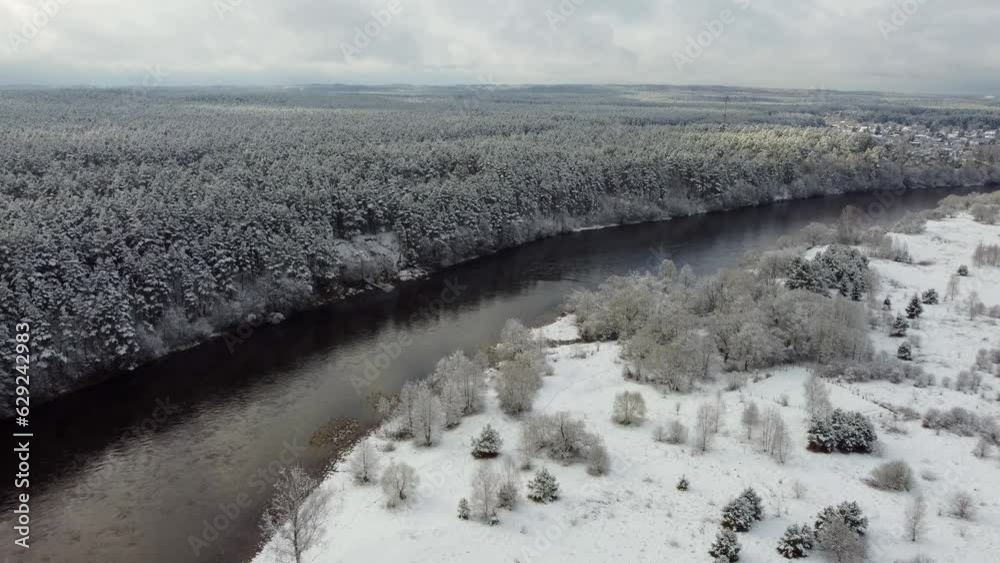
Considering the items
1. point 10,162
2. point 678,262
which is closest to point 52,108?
point 10,162

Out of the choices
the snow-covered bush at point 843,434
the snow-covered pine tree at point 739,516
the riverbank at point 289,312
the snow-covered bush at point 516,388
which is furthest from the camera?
the riverbank at point 289,312

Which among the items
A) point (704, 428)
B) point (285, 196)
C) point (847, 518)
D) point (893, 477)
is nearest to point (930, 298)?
point (893, 477)

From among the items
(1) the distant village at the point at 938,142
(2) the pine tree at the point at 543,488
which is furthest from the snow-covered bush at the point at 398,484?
(1) the distant village at the point at 938,142

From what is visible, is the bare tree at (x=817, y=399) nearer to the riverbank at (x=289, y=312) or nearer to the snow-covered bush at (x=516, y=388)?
the snow-covered bush at (x=516, y=388)

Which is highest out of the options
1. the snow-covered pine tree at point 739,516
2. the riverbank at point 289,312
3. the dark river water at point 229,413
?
the snow-covered pine tree at point 739,516

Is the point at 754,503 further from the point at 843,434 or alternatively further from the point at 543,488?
the point at 543,488

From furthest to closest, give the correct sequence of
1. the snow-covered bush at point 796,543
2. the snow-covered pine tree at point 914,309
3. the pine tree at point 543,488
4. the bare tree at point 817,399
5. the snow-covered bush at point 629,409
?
1. the snow-covered pine tree at point 914,309
2. the snow-covered bush at point 629,409
3. the bare tree at point 817,399
4. the pine tree at point 543,488
5. the snow-covered bush at point 796,543
